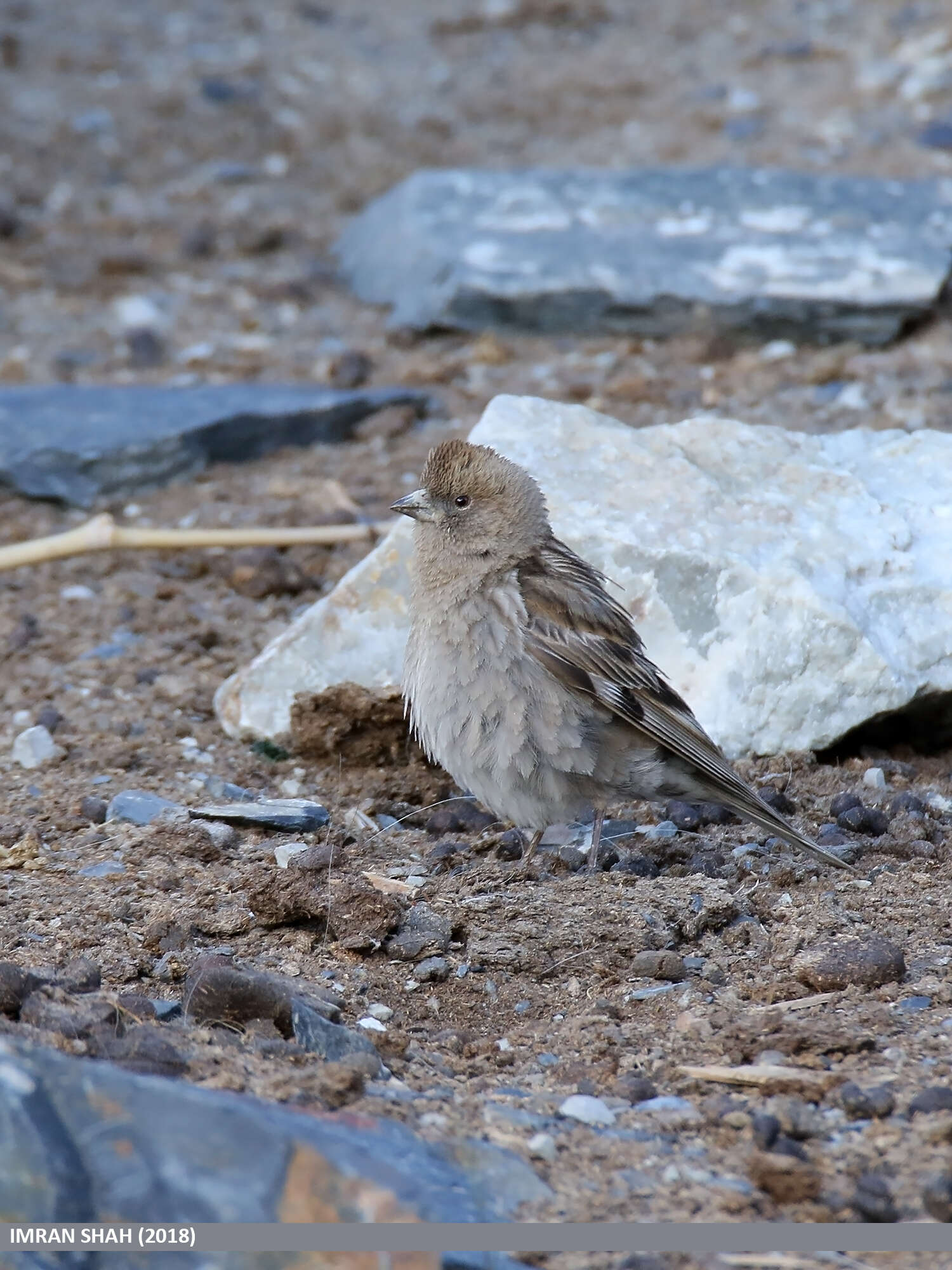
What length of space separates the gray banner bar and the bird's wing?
197 centimetres

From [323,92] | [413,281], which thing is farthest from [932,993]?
[323,92]

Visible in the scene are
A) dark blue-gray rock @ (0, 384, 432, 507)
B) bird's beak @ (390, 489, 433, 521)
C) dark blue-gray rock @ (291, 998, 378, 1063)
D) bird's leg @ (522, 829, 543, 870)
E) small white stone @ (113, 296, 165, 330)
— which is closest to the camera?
dark blue-gray rock @ (291, 998, 378, 1063)

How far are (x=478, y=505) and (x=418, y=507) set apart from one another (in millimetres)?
197

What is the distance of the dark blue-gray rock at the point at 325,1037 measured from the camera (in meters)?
3.12

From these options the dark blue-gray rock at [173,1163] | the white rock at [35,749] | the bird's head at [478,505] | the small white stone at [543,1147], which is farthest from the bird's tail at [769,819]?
the white rock at [35,749]

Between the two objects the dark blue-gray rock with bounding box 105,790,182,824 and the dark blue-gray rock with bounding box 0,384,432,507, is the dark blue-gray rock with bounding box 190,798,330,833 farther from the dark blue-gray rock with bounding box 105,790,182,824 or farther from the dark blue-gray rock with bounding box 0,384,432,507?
the dark blue-gray rock with bounding box 0,384,432,507

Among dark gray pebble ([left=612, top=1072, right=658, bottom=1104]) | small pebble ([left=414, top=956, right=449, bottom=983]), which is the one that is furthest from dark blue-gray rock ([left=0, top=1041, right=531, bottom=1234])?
small pebble ([left=414, top=956, right=449, bottom=983])

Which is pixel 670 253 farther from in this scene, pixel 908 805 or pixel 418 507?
pixel 908 805

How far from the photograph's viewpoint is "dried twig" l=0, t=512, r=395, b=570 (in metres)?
6.29

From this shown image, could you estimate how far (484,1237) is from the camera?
2383mm

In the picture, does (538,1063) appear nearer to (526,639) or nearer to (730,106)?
(526,639)

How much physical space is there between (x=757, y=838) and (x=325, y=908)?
5.05ft

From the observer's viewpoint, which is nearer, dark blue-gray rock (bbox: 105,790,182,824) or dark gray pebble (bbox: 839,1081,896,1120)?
dark gray pebble (bbox: 839,1081,896,1120)

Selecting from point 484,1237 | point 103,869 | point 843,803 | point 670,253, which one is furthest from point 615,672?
point 670,253
